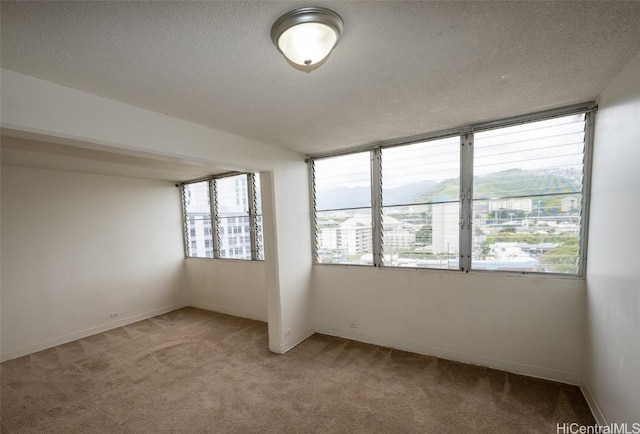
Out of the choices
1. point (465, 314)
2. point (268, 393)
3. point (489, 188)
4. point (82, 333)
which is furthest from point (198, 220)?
point (489, 188)

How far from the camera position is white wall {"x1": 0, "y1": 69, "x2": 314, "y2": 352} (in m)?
1.57

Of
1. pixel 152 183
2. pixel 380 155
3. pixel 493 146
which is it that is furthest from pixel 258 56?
pixel 152 183

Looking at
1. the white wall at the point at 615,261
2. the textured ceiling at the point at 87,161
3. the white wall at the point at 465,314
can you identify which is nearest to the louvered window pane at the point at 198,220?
the textured ceiling at the point at 87,161

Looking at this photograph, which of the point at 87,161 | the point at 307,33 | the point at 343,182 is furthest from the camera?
the point at 343,182

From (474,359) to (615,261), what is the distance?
5.23 ft

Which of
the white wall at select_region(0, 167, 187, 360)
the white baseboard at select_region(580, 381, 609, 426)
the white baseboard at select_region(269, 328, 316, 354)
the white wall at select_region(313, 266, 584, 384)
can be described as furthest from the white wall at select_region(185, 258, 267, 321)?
the white baseboard at select_region(580, 381, 609, 426)

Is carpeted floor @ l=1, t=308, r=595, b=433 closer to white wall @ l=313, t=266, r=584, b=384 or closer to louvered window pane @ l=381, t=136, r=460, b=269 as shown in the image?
white wall @ l=313, t=266, r=584, b=384

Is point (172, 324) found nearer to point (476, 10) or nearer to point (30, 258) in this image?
point (30, 258)

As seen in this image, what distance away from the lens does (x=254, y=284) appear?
170 inches

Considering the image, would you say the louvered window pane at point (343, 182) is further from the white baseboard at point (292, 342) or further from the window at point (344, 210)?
the white baseboard at point (292, 342)

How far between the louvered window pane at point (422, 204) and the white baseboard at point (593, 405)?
1.35 metres

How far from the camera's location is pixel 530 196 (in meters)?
2.49

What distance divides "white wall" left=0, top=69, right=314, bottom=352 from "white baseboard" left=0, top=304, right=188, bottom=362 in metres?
0.60

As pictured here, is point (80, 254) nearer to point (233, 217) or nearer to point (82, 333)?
point (82, 333)
